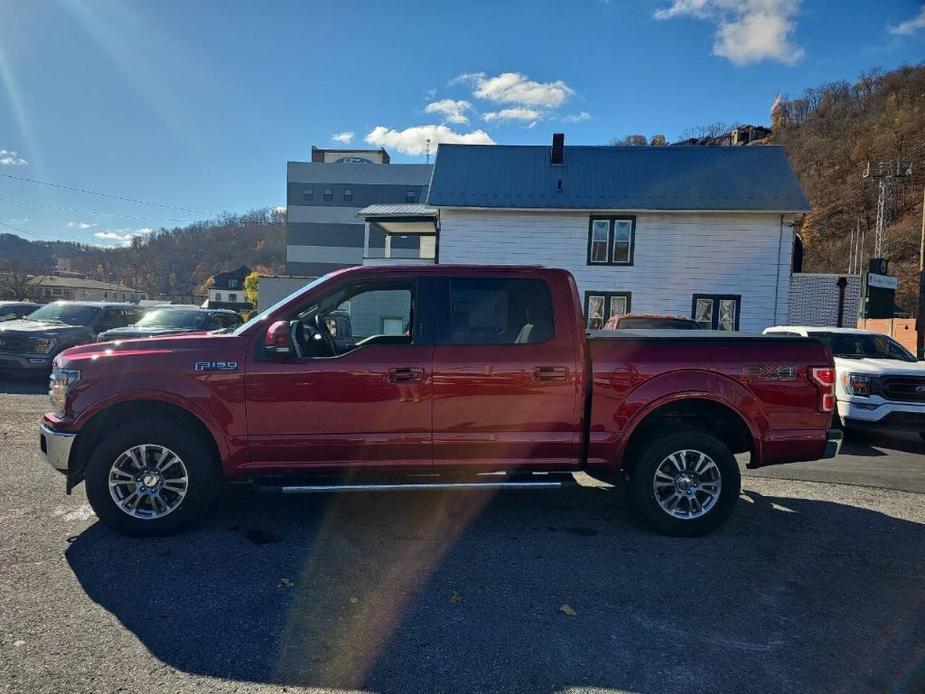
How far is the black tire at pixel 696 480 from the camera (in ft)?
14.1

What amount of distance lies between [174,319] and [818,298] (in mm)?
19448

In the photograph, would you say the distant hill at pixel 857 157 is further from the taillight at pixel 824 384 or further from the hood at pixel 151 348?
the hood at pixel 151 348

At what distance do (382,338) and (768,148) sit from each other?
19714 mm

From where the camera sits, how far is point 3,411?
8.54 metres

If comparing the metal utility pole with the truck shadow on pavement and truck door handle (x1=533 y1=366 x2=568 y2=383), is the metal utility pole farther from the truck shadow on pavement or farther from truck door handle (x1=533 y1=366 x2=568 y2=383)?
truck door handle (x1=533 y1=366 x2=568 y2=383)

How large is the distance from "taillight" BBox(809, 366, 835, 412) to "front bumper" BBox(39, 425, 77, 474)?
18.4 ft

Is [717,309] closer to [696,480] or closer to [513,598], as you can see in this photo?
[696,480]

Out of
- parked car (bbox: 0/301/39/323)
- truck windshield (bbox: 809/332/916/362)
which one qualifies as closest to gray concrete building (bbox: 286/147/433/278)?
parked car (bbox: 0/301/39/323)

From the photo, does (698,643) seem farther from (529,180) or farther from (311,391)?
(529,180)

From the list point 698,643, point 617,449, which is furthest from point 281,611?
point 617,449

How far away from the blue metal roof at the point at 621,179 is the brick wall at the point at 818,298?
275 cm

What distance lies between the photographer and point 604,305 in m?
18.8

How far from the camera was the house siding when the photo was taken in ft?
59.2

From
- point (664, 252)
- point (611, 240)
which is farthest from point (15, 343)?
point (664, 252)
